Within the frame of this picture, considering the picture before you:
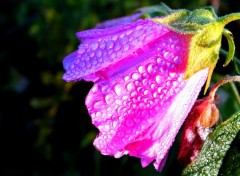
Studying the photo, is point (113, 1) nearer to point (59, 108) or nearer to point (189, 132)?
point (59, 108)

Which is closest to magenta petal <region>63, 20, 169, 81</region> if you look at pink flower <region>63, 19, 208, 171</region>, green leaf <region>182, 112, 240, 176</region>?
pink flower <region>63, 19, 208, 171</region>

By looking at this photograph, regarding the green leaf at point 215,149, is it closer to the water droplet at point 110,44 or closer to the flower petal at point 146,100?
the flower petal at point 146,100

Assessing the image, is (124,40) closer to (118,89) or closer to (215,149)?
(118,89)

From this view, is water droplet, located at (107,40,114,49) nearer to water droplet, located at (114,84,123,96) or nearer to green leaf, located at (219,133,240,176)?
water droplet, located at (114,84,123,96)

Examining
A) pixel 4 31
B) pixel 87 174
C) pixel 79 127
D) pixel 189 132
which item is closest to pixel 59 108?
pixel 79 127

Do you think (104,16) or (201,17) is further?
(104,16)

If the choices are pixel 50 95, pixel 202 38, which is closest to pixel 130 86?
pixel 202 38
